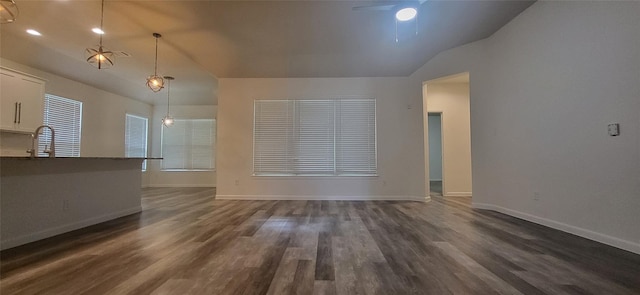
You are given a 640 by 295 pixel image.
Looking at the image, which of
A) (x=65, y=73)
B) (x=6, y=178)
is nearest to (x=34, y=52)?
Result: (x=65, y=73)

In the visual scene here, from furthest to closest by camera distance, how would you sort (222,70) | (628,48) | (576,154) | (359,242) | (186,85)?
(186,85), (222,70), (576,154), (359,242), (628,48)

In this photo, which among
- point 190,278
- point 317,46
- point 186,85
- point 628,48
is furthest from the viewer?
point 186,85

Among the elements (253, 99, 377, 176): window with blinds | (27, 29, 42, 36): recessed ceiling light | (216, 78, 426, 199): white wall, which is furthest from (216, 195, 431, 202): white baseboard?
(27, 29, 42, 36): recessed ceiling light

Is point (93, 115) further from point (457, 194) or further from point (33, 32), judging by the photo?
point (457, 194)

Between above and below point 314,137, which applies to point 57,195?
below

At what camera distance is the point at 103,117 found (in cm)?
710

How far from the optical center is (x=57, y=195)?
316 cm

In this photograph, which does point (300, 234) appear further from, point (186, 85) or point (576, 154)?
point (186, 85)

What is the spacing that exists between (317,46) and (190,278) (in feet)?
12.5

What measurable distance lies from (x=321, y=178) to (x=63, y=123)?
19.5ft

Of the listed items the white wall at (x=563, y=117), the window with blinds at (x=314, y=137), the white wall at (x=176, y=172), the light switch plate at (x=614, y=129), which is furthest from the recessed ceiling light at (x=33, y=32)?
the light switch plate at (x=614, y=129)

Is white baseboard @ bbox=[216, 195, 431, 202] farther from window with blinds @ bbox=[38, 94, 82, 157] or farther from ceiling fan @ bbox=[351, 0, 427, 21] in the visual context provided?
ceiling fan @ bbox=[351, 0, 427, 21]

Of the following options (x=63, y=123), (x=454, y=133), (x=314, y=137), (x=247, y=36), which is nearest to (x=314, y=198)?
(x=314, y=137)

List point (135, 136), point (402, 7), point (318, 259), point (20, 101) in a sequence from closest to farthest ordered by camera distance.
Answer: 1. point (318, 259)
2. point (402, 7)
3. point (20, 101)
4. point (135, 136)
